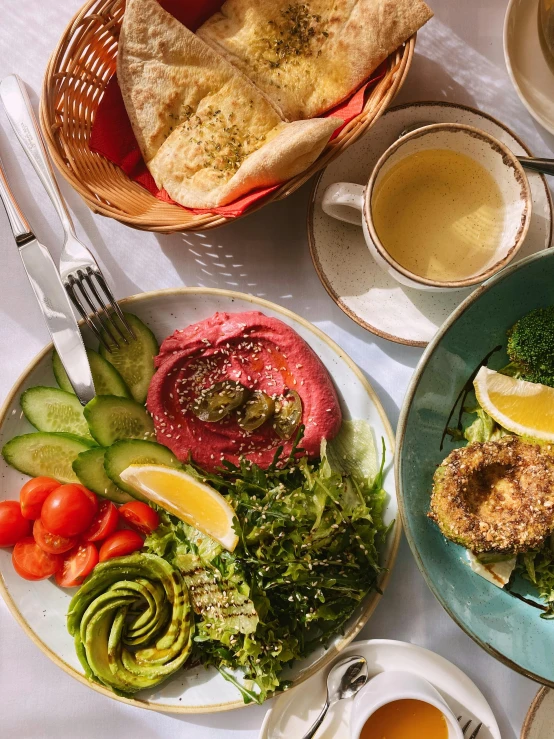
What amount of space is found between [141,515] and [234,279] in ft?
2.62

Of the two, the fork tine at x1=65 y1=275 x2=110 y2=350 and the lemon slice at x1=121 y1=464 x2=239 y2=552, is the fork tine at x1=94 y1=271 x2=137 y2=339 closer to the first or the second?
the fork tine at x1=65 y1=275 x2=110 y2=350

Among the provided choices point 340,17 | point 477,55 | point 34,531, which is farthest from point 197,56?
point 34,531

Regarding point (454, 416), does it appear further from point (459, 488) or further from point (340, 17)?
point (340, 17)

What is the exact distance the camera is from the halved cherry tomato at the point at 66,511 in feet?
6.07

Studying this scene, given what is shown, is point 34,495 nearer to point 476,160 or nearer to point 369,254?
point 369,254

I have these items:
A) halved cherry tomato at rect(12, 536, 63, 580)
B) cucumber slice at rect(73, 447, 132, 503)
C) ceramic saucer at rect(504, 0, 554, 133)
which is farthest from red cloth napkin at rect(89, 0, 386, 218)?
halved cherry tomato at rect(12, 536, 63, 580)

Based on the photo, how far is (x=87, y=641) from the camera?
1.86 meters

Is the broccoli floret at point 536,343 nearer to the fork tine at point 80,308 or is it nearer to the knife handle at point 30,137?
the fork tine at point 80,308

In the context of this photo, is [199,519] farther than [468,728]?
No

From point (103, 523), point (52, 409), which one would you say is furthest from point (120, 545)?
point (52, 409)

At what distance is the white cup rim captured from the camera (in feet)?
5.57

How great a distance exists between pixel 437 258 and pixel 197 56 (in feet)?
2.98

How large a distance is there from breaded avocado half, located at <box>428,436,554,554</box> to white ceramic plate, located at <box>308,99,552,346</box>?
1.25ft

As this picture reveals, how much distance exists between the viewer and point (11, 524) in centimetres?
192
